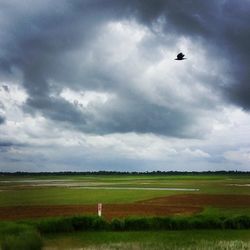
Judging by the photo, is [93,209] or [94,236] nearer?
[94,236]

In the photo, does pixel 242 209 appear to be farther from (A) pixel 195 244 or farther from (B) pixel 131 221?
(A) pixel 195 244

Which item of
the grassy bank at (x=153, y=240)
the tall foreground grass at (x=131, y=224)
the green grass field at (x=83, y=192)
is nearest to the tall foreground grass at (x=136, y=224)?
the tall foreground grass at (x=131, y=224)

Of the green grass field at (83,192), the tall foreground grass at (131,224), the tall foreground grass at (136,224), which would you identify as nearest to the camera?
the tall foreground grass at (131,224)

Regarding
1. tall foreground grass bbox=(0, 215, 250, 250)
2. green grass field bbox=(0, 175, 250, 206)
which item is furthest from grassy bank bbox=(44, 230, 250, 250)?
green grass field bbox=(0, 175, 250, 206)

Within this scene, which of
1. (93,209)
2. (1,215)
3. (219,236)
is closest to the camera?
(219,236)

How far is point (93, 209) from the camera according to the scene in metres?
41.3

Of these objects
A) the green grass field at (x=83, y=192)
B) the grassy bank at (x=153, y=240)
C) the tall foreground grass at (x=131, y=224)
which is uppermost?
the green grass field at (x=83, y=192)

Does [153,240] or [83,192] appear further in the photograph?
[83,192]

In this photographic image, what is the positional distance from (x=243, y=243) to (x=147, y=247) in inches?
177

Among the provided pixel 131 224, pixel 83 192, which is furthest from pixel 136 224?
pixel 83 192

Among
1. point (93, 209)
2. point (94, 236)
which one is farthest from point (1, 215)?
point (94, 236)

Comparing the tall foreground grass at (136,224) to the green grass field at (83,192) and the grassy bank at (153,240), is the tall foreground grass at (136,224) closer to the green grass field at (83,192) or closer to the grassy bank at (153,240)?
the grassy bank at (153,240)

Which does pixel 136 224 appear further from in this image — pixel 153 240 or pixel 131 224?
pixel 153 240

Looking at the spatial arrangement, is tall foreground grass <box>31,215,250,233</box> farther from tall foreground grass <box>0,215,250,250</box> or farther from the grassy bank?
the grassy bank
